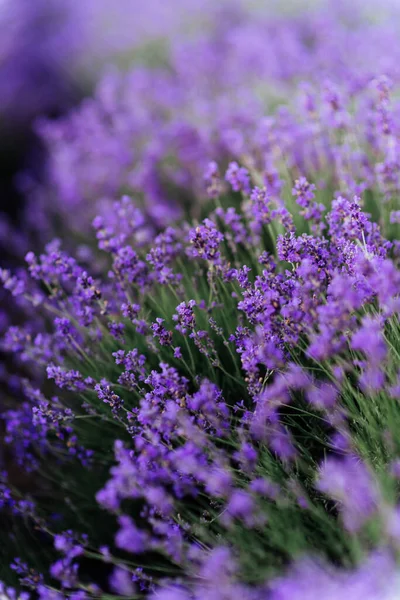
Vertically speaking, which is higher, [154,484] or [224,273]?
[224,273]

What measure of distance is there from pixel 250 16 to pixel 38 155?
295cm

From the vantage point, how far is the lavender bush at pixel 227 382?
63.1 inches

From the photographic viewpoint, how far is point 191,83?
5.21 meters

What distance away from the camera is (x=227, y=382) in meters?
2.44

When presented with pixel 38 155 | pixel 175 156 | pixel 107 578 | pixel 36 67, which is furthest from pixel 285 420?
pixel 36 67

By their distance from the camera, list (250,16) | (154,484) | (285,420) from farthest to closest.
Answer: (250,16)
(285,420)
(154,484)

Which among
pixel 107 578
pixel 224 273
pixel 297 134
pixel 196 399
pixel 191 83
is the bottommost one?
pixel 107 578

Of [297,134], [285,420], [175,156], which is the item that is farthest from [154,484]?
[175,156]

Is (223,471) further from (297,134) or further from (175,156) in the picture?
(175,156)

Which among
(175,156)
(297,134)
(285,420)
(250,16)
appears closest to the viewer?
(285,420)

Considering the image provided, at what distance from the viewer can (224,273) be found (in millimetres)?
2264

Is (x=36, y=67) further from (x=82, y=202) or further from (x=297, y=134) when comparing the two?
(x=297, y=134)

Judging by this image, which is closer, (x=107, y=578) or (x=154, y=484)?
(x=154, y=484)

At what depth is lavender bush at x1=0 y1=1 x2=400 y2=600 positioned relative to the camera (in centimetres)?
160
